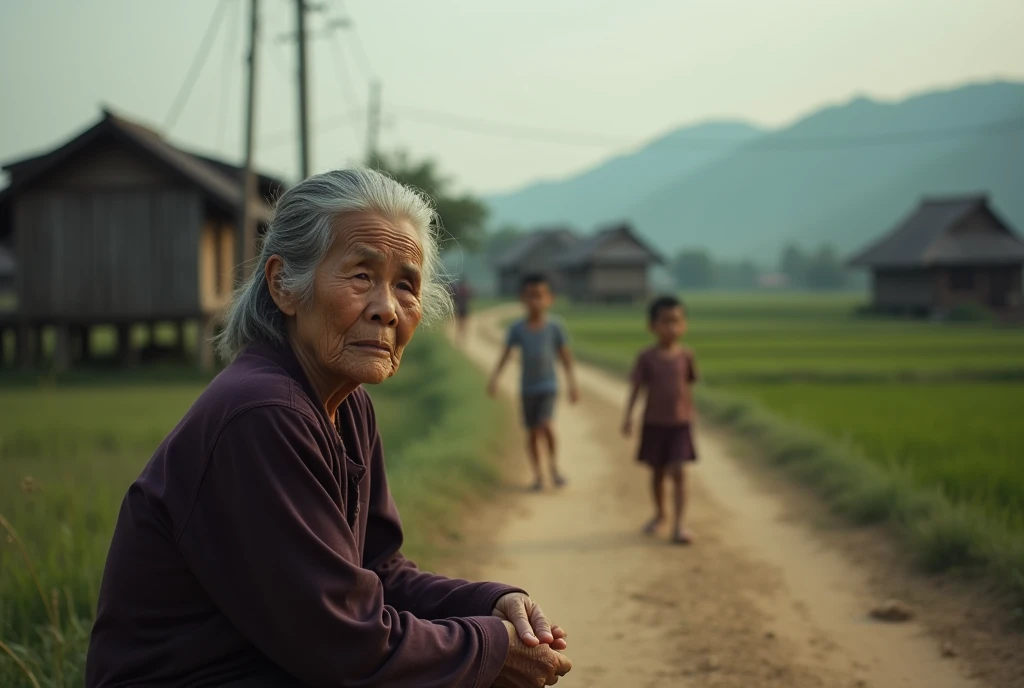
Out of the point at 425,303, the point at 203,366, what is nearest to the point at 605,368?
the point at 203,366

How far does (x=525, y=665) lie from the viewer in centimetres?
228

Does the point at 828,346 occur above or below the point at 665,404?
below

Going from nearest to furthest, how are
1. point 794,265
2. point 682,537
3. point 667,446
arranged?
1. point 682,537
2. point 667,446
3. point 794,265

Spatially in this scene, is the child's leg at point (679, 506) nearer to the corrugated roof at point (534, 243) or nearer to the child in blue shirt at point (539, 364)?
the child in blue shirt at point (539, 364)

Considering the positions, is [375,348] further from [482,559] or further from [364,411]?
[482,559]

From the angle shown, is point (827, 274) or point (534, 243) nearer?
point (534, 243)

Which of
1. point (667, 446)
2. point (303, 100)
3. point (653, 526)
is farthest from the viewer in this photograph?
point (303, 100)

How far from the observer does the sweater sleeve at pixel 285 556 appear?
187 centimetres

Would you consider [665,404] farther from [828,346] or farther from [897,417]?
[828,346]

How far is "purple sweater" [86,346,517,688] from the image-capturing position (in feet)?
6.15

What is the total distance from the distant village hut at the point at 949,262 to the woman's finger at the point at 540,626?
3682cm

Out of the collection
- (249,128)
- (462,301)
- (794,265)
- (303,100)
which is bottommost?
(462,301)

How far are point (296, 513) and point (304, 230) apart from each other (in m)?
0.69

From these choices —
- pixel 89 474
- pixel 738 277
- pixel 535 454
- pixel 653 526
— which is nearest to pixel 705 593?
pixel 653 526
